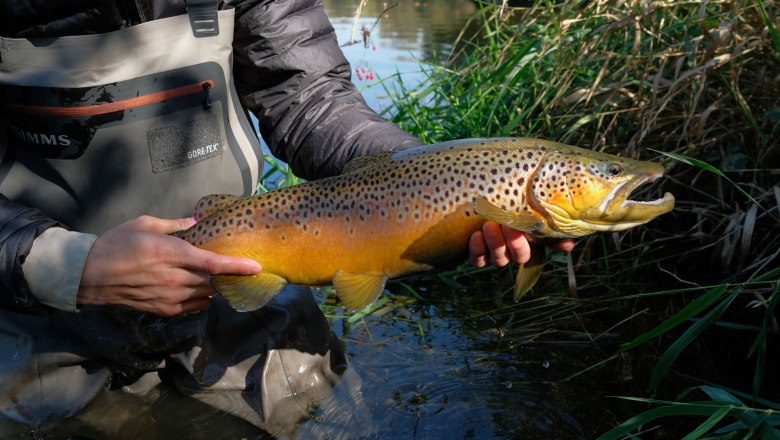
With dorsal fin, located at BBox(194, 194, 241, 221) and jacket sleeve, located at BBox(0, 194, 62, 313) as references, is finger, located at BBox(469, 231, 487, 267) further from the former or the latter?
jacket sleeve, located at BBox(0, 194, 62, 313)

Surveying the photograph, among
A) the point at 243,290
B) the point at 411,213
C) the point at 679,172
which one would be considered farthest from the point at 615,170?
the point at 679,172

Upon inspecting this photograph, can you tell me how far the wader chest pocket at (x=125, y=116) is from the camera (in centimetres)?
244

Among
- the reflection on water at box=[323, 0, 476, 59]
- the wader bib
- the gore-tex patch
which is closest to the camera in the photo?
the wader bib

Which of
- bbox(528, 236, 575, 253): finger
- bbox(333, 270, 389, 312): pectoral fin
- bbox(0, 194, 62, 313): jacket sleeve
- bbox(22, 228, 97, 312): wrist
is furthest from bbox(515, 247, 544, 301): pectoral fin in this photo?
bbox(0, 194, 62, 313): jacket sleeve

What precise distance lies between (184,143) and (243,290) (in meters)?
0.69

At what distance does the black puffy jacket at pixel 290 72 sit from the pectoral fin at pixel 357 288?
62 centimetres

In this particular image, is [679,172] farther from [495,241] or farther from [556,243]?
[495,241]

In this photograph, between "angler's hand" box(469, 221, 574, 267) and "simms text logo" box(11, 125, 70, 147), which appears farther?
"simms text logo" box(11, 125, 70, 147)

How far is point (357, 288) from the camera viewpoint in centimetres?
216

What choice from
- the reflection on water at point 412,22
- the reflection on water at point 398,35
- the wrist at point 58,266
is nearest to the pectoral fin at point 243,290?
the wrist at point 58,266

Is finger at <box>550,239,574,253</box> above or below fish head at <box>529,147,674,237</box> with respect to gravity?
below

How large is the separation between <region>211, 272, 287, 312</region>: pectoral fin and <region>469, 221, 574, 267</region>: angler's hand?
57 centimetres

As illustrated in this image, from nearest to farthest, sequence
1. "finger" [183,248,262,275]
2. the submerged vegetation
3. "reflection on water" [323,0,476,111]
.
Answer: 1. "finger" [183,248,262,275]
2. the submerged vegetation
3. "reflection on water" [323,0,476,111]

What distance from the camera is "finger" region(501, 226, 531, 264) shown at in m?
2.11
